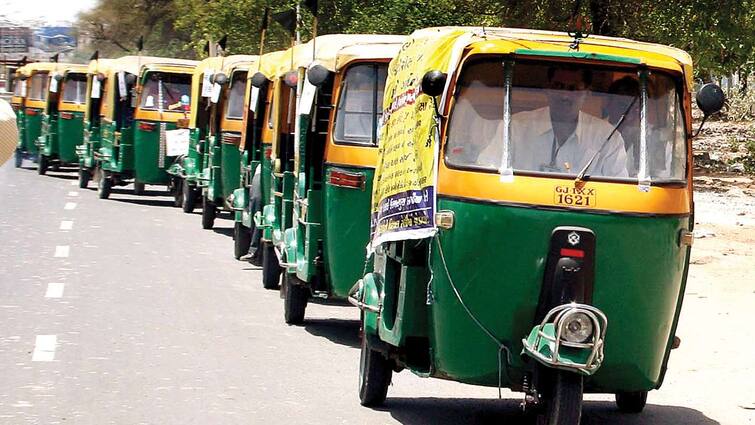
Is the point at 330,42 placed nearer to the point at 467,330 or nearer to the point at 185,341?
the point at 185,341

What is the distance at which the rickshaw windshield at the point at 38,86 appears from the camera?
1406 inches

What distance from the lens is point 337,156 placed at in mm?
11289

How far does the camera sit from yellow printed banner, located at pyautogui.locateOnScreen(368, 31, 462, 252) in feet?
25.6

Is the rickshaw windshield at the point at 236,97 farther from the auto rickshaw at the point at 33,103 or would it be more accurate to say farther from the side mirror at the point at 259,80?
the auto rickshaw at the point at 33,103

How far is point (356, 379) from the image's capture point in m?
10.1

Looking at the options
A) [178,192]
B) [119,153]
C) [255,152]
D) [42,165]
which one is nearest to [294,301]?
[255,152]

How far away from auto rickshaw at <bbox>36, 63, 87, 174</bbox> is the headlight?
25181mm

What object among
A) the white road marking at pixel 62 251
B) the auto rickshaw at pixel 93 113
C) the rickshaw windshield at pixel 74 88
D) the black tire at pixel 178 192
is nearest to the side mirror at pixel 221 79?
the white road marking at pixel 62 251

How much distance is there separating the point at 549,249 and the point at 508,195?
322mm

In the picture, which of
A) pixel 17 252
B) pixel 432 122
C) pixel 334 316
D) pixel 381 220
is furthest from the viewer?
pixel 17 252

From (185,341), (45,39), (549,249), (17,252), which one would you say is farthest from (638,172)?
(45,39)

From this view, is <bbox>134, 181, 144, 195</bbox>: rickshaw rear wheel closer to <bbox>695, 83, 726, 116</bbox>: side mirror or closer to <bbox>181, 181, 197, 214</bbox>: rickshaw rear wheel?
<bbox>181, 181, 197, 214</bbox>: rickshaw rear wheel

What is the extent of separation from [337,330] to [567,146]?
5.24 metres

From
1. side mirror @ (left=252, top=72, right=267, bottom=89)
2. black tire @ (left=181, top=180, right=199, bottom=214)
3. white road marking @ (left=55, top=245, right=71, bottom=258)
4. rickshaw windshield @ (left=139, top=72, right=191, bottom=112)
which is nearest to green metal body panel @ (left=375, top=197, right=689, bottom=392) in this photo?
side mirror @ (left=252, top=72, right=267, bottom=89)
